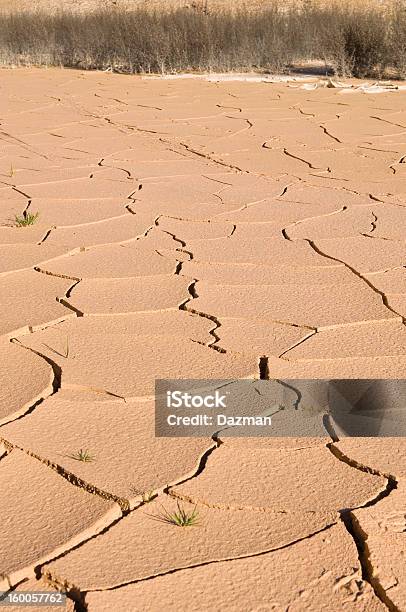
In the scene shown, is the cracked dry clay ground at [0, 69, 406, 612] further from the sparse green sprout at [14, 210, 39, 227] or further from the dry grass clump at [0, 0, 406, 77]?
the dry grass clump at [0, 0, 406, 77]

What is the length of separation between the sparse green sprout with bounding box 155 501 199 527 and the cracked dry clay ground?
0.05ft

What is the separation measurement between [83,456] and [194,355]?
0.59 meters

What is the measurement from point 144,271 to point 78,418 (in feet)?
3.58

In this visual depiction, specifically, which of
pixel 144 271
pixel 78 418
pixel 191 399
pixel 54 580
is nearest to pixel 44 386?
pixel 78 418

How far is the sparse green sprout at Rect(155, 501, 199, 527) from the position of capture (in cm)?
160

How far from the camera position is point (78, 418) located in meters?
1.97

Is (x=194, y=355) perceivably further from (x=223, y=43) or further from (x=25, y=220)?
(x=223, y=43)

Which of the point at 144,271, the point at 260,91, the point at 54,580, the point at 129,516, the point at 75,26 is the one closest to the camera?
the point at 54,580

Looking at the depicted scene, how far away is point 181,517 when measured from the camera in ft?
5.32

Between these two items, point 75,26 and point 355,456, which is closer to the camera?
point 355,456

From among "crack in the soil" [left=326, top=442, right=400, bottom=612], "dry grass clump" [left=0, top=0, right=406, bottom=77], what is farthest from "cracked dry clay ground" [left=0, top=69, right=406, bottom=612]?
"dry grass clump" [left=0, top=0, right=406, bottom=77]

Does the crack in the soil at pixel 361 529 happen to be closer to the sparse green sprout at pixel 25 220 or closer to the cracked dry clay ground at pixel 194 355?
the cracked dry clay ground at pixel 194 355

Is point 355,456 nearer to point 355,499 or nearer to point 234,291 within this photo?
point 355,499

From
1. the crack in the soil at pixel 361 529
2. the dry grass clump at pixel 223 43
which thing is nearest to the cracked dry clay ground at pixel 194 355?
the crack in the soil at pixel 361 529
